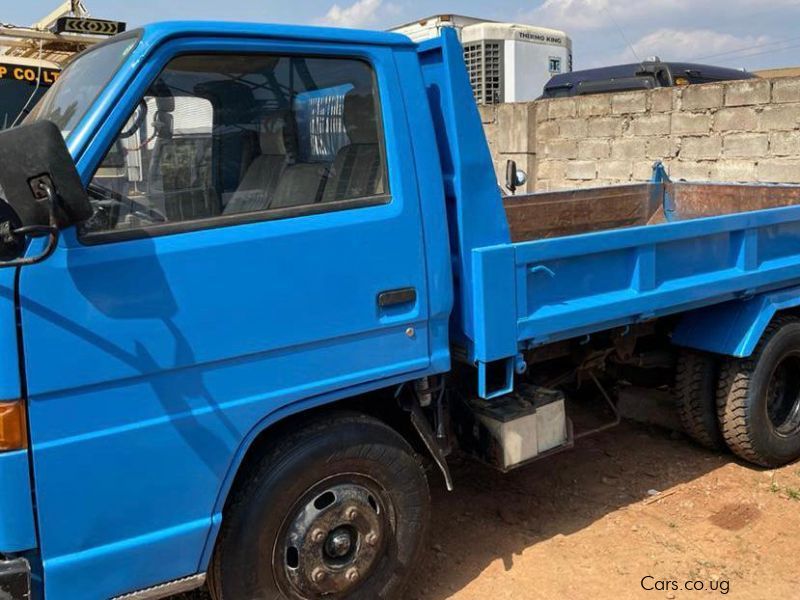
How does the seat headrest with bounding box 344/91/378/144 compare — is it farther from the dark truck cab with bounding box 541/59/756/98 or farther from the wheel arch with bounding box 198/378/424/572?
the dark truck cab with bounding box 541/59/756/98

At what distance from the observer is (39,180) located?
6.54ft

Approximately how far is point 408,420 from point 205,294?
1140 millimetres

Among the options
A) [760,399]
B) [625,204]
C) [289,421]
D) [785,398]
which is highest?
[625,204]

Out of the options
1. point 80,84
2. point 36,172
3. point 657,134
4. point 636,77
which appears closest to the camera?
point 36,172

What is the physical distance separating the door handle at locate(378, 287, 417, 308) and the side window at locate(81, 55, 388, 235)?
13.3 inches

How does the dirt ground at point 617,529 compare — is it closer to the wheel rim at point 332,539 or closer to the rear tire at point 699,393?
the rear tire at point 699,393

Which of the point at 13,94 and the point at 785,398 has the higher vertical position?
the point at 13,94

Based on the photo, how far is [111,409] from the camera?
2.30 metres

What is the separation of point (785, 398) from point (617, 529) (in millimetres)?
1581

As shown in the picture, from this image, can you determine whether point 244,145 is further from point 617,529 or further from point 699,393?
point 699,393

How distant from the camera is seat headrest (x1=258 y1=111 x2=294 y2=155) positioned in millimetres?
2682

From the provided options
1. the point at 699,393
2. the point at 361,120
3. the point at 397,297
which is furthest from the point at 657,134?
the point at 397,297

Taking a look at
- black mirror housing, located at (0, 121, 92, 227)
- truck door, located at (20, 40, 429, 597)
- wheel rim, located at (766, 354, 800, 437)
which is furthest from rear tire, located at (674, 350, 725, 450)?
black mirror housing, located at (0, 121, 92, 227)

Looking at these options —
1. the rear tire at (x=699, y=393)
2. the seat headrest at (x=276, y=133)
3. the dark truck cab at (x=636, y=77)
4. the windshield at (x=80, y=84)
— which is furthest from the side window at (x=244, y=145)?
the dark truck cab at (x=636, y=77)
